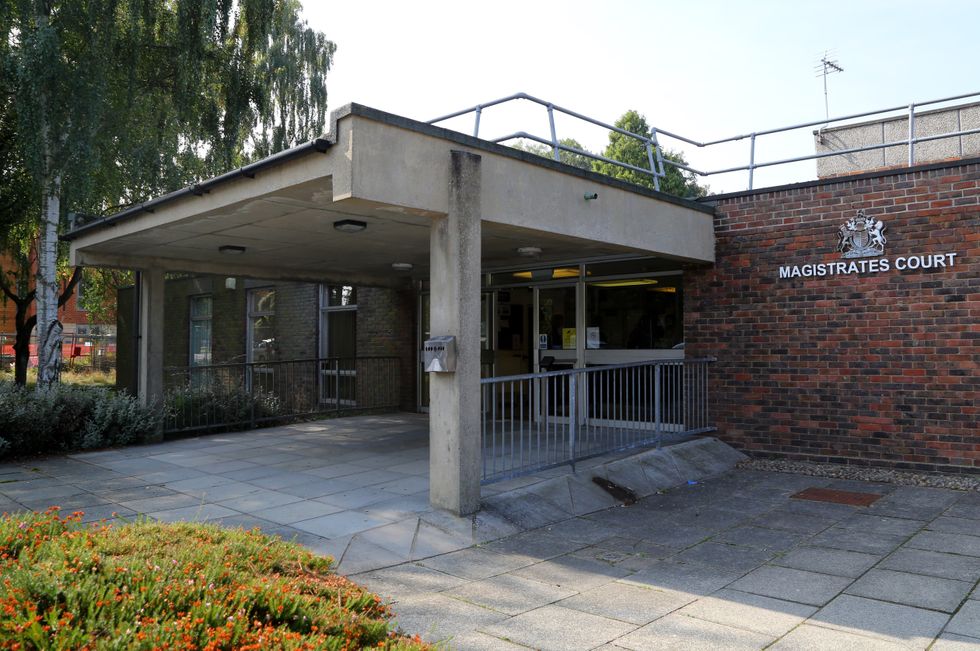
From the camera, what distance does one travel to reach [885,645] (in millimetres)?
3482

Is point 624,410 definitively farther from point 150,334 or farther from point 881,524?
point 150,334

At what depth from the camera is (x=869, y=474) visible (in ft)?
25.2

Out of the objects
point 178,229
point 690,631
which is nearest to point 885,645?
point 690,631

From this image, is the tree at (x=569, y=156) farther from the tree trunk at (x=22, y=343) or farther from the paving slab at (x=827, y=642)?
the tree trunk at (x=22, y=343)

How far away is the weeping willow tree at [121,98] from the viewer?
10.9 metres

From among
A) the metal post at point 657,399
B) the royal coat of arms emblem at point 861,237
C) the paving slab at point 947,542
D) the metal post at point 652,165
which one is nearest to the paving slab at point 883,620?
the paving slab at point 947,542

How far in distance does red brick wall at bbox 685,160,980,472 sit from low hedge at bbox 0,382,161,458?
24.0 ft

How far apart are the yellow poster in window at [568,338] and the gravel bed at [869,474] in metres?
2.91

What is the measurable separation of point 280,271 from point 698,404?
20.8 feet

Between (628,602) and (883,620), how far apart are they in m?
1.33

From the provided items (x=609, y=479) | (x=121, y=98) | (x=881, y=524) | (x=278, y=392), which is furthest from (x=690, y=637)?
(x=121, y=98)

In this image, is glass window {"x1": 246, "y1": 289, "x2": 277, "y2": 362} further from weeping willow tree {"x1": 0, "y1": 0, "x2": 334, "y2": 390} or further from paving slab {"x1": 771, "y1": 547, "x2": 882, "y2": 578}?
paving slab {"x1": 771, "y1": 547, "x2": 882, "y2": 578}

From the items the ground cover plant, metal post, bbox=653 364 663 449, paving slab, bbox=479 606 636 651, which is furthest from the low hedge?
paving slab, bbox=479 606 636 651

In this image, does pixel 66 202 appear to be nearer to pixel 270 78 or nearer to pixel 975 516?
pixel 270 78
